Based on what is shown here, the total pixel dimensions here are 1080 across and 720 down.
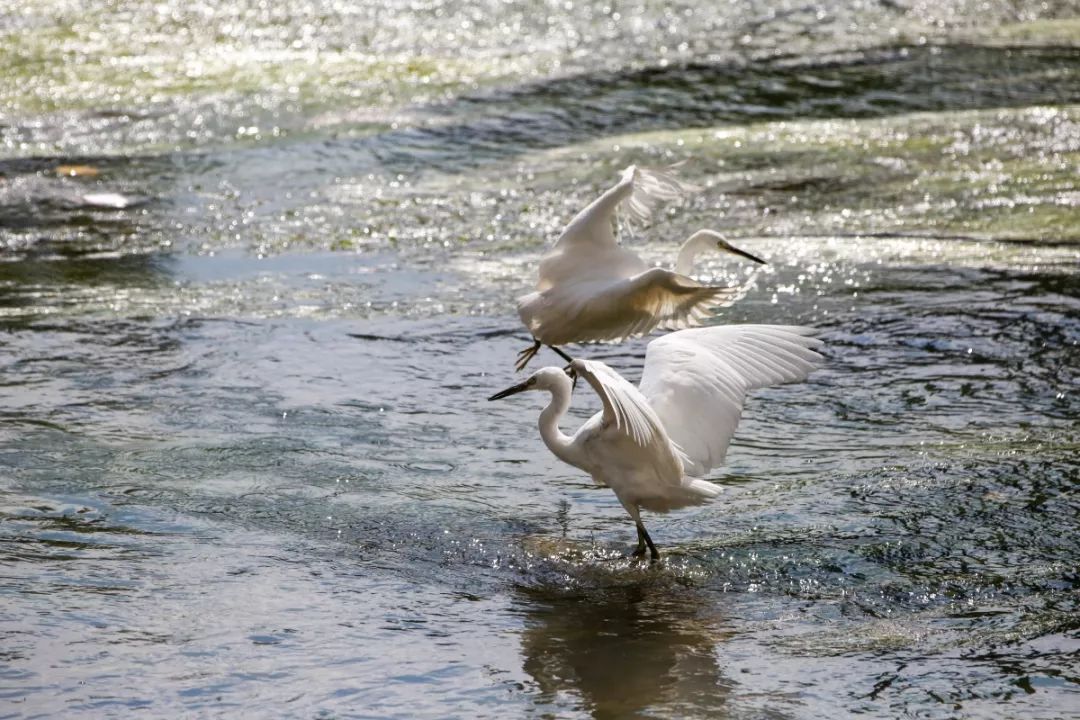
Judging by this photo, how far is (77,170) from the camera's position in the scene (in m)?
9.98

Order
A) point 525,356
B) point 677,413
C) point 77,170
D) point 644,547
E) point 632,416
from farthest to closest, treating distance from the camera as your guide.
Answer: point 77,170, point 525,356, point 677,413, point 644,547, point 632,416

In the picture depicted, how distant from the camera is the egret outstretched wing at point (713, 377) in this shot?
4758 mm

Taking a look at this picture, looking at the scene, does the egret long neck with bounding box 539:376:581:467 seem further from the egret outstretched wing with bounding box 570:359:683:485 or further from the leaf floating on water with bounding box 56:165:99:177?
the leaf floating on water with bounding box 56:165:99:177

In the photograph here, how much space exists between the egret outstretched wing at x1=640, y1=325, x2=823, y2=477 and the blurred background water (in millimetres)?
324

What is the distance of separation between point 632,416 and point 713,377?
63cm

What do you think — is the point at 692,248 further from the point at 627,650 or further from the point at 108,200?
the point at 108,200

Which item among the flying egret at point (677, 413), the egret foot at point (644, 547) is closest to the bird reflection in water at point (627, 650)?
the egret foot at point (644, 547)

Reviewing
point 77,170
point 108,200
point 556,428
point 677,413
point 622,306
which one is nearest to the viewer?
point 677,413

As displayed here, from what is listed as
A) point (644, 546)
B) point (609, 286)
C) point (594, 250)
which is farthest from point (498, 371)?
point (644, 546)

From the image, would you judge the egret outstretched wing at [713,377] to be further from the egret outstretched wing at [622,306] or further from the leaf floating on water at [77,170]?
the leaf floating on water at [77,170]

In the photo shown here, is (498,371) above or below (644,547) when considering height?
above

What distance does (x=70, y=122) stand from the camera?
11.1 metres

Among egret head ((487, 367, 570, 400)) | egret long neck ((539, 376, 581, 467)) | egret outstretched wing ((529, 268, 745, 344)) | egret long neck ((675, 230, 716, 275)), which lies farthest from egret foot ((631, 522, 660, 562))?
egret long neck ((675, 230, 716, 275))

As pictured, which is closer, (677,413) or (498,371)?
(677,413)
